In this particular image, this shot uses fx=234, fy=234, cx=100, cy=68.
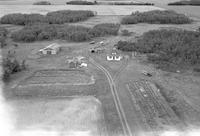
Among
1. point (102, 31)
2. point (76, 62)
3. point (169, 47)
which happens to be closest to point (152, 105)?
point (76, 62)

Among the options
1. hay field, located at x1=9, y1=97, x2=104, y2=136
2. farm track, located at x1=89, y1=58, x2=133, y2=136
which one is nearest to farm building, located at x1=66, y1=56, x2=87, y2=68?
farm track, located at x1=89, y1=58, x2=133, y2=136

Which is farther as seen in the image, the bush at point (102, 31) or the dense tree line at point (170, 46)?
the bush at point (102, 31)

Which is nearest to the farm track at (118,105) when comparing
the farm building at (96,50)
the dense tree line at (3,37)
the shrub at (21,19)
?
the farm building at (96,50)

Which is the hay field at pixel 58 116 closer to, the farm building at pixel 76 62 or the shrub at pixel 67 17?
the farm building at pixel 76 62

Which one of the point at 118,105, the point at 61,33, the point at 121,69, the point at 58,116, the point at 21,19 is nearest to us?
the point at 58,116

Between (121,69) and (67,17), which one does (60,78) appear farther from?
(67,17)

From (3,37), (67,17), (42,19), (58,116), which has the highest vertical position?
(67,17)
